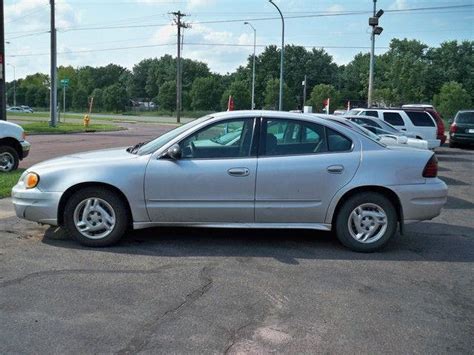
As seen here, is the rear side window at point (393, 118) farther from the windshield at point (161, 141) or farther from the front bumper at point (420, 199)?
the windshield at point (161, 141)

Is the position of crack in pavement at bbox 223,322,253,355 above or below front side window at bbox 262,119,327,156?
below

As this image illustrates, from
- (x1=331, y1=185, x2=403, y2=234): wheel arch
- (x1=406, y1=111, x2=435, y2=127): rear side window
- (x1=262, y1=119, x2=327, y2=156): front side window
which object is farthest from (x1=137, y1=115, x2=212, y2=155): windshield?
(x1=406, y1=111, x2=435, y2=127): rear side window

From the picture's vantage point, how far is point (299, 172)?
237 inches

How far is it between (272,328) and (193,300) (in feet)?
2.68

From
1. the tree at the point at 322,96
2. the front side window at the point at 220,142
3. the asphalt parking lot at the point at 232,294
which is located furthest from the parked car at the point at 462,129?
the tree at the point at 322,96

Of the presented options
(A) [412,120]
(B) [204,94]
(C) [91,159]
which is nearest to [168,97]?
(B) [204,94]

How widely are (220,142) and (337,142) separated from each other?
131 centimetres

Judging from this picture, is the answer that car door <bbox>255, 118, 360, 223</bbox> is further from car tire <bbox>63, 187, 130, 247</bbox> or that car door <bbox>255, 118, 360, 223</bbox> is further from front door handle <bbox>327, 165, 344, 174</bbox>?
car tire <bbox>63, 187, 130, 247</bbox>

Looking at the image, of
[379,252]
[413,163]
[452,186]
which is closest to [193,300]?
[379,252]

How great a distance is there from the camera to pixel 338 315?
434 centimetres

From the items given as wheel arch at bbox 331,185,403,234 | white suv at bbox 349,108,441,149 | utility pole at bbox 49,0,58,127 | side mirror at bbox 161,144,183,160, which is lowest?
wheel arch at bbox 331,185,403,234

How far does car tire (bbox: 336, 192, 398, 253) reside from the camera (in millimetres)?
6145

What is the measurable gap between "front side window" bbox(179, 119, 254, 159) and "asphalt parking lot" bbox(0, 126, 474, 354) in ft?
3.48

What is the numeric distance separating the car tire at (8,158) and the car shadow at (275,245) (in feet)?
18.3
